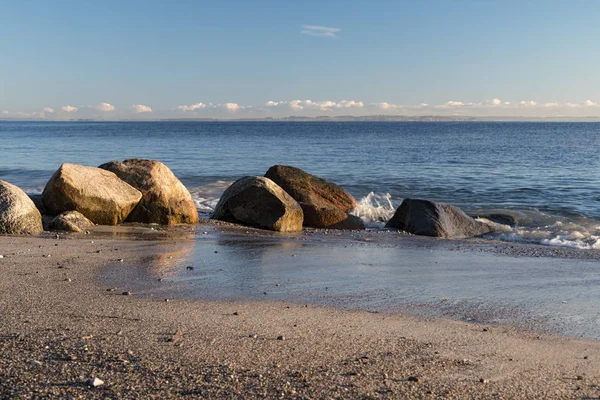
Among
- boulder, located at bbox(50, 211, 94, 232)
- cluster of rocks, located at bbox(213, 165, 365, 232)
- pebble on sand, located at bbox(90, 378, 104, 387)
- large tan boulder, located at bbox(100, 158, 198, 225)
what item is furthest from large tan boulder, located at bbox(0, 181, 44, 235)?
pebble on sand, located at bbox(90, 378, 104, 387)

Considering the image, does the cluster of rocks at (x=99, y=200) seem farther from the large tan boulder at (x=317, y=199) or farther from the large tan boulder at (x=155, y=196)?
the large tan boulder at (x=317, y=199)

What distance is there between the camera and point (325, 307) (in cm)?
618

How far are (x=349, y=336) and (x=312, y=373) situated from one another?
99cm

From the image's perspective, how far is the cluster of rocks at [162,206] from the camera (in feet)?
34.5

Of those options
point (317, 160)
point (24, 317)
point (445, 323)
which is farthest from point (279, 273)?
point (317, 160)

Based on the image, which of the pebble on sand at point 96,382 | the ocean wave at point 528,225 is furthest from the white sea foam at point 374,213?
the pebble on sand at point 96,382

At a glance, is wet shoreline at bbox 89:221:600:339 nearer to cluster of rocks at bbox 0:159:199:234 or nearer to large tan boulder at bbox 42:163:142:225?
large tan boulder at bbox 42:163:142:225

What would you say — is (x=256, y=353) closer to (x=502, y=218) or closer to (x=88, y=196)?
(x=88, y=196)

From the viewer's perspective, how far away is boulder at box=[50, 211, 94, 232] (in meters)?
10.5

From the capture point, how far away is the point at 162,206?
483 inches

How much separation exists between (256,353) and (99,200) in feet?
25.0

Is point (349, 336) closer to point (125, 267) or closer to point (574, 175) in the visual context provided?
point (125, 267)

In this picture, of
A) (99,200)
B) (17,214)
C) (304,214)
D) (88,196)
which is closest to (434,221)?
(304,214)

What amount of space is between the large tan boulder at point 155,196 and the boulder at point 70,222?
4.22 feet
